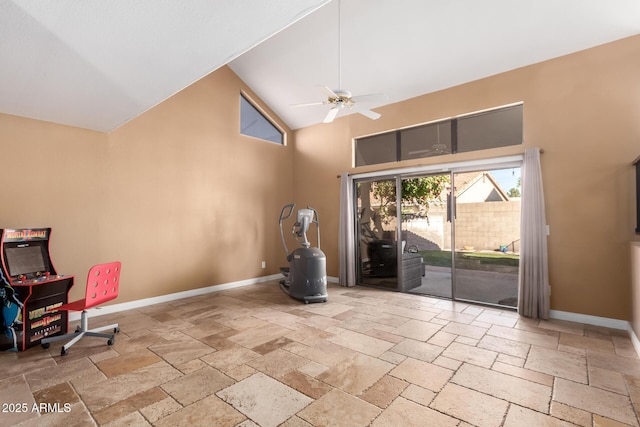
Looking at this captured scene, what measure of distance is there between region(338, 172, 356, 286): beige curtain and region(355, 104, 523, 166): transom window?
541mm

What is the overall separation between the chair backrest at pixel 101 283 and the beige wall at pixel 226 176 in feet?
4.12

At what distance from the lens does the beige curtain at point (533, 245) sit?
387 centimetres

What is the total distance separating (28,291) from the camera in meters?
2.94

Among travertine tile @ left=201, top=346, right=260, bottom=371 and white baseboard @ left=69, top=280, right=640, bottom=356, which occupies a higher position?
white baseboard @ left=69, top=280, right=640, bottom=356

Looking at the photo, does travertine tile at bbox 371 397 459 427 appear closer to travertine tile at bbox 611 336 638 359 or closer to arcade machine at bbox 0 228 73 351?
travertine tile at bbox 611 336 638 359

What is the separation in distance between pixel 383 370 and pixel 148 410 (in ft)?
5.74

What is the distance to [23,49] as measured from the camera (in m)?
2.25

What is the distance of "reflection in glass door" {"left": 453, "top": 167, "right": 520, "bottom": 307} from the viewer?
Answer: 4852mm

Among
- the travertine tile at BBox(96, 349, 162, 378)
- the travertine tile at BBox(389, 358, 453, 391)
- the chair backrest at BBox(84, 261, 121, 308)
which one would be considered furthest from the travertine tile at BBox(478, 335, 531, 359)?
the chair backrest at BBox(84, 261, 121, 308)

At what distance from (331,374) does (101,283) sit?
2.41 m

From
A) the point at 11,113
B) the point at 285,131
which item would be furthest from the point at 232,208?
the point at 11,113

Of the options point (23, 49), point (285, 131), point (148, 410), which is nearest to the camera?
point (148, 410)

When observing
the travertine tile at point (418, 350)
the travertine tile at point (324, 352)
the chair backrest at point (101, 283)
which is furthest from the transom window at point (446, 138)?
the chair backrest at point (101, 283)

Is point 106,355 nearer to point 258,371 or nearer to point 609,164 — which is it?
point 258,371
